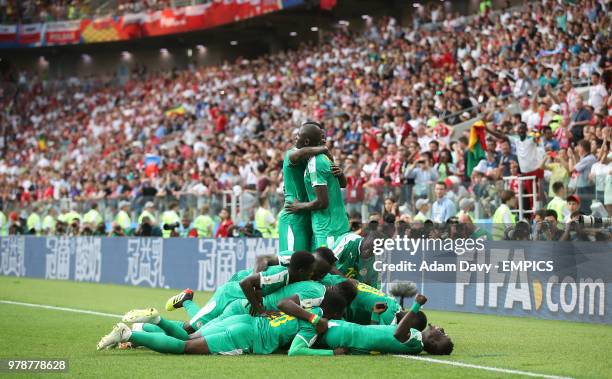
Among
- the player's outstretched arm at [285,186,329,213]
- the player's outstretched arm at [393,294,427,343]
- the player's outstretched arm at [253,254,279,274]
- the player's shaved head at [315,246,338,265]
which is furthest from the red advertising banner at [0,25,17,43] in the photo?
the player's outstretched arm at [393,294,427,343]

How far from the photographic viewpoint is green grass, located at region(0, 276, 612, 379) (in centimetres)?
830

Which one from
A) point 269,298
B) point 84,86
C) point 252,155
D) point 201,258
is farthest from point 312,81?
point 269,298

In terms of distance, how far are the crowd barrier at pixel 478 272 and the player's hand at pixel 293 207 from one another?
4525mm

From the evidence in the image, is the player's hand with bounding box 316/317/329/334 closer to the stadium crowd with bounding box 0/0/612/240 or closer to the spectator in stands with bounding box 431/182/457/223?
the stadium crowd with bounding box 0/0/612/240

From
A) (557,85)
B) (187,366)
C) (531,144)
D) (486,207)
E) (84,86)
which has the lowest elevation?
(187,366)

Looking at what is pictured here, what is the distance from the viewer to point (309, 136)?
11508 mm

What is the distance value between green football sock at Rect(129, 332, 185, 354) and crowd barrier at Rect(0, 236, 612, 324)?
6491 millimetres

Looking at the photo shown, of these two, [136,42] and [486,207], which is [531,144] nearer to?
[486,207]

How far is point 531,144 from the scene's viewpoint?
712 inches

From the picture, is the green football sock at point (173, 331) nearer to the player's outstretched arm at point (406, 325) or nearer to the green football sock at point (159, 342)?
the green football sock at point (159, 342)

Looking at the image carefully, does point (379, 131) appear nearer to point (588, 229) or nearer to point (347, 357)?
point (588, 229)

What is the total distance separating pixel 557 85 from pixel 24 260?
16.2 metres

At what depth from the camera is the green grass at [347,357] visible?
830cm

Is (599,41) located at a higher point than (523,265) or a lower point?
higher
